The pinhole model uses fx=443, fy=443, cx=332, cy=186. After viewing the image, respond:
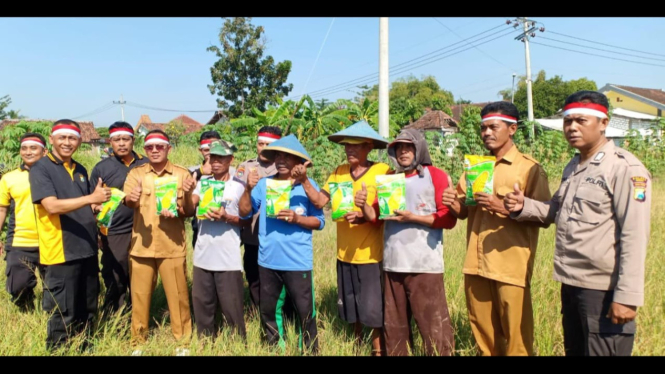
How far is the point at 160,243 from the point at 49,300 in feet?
3.52

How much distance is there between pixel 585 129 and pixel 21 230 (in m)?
5.51

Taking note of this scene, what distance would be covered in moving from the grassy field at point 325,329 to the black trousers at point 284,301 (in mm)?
103

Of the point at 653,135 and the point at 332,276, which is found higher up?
the point at 653,135

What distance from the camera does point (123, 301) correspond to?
5.03 meters

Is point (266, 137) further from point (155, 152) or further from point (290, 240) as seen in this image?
point (290, 240)

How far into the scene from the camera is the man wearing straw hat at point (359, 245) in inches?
149

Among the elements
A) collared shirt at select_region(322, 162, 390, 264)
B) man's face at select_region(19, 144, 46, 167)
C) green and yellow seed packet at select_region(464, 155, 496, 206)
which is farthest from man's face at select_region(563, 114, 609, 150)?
man's face at select_region(19, 144, 46, 167)

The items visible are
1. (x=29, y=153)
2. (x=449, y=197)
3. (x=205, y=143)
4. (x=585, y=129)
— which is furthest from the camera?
(x=205, y=143)

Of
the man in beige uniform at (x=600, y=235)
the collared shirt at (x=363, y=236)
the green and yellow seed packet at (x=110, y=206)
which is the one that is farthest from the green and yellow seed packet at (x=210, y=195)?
the man in beige uniform at (x=600, y=235)

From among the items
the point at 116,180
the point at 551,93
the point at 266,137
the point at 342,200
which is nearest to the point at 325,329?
the point at 342,200

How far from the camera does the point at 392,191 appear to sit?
3430mm

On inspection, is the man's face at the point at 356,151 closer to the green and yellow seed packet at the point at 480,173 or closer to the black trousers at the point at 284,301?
the green and yellow seed packet at the point at 480,173

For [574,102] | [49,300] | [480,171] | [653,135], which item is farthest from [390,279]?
[653,135]
